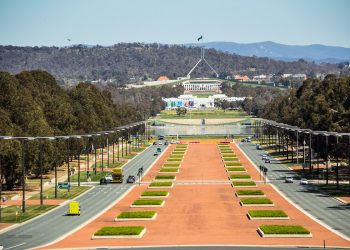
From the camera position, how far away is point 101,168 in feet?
520

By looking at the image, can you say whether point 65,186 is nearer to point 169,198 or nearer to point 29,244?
point 169,198

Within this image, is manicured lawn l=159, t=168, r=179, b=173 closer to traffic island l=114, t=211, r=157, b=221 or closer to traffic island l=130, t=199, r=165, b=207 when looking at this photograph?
traffic island l=130, t=199, r=165, b=207

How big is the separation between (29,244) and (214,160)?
102 meters

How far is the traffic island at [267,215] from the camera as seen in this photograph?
87.4m

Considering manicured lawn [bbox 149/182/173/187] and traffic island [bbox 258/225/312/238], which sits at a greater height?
traffic island [bbox 258/225/312/238]

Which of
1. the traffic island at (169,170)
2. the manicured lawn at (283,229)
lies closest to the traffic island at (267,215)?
the manicured lawn at (283,229)

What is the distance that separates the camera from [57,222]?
88062 mm

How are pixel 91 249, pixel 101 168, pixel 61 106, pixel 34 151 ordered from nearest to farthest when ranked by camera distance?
pixel 91 249, pixel 34 151, pixel 101 168, pixel 61 106

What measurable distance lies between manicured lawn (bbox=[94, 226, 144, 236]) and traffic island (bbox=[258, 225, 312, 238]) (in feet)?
36.7

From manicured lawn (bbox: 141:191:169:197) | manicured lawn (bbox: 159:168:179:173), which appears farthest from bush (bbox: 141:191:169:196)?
manicured lawn (bbox: 159:168:179:173)

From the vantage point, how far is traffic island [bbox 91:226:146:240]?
77.1 meters

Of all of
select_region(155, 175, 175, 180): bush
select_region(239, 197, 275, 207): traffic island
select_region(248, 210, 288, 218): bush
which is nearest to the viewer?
select_region(248, 210, 288, 218): bush

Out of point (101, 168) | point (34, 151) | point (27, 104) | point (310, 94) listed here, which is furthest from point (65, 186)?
point (310, 94)

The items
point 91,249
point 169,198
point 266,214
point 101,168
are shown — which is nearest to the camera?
point 91,249
